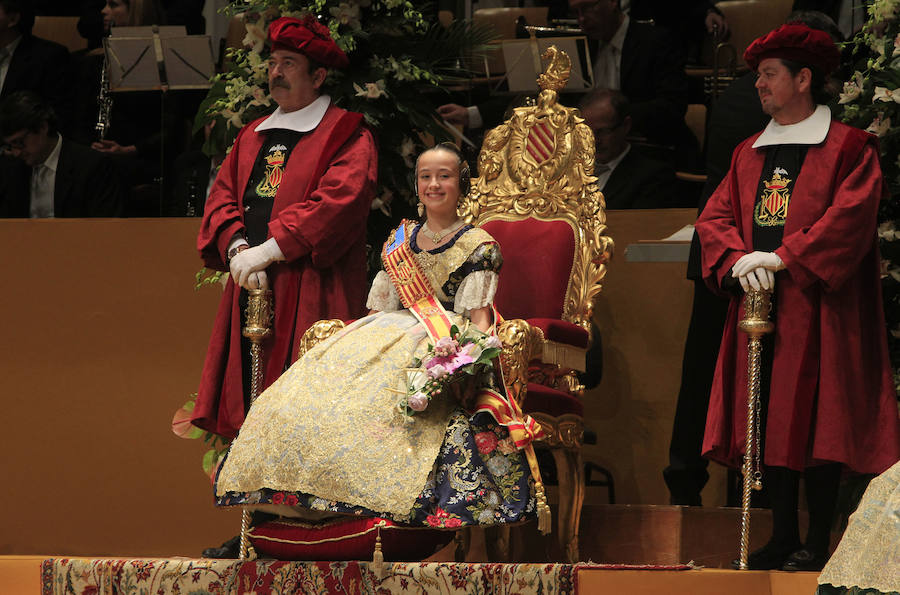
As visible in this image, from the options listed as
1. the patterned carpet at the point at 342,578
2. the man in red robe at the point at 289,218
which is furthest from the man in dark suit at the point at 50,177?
the patterned carpet at the point at 342,578

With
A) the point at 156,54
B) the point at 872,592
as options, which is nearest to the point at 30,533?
the point at 156,54

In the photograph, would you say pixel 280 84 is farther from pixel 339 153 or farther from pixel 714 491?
pixel 714 491

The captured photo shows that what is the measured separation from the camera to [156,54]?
5859 mm

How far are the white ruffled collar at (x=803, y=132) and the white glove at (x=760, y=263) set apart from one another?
1.31ft

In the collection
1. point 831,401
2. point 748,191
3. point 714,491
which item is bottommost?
point 714,491

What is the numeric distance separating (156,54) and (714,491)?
2.91m

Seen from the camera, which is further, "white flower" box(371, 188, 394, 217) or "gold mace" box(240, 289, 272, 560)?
"white flower" box(371, 188, 394, 217)

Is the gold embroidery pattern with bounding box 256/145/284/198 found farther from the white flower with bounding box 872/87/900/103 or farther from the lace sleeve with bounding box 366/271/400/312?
the white flower with bounding box 872/87/900/103

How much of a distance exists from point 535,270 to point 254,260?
99 centimetres

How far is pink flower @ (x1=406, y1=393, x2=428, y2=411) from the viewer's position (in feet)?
12.6

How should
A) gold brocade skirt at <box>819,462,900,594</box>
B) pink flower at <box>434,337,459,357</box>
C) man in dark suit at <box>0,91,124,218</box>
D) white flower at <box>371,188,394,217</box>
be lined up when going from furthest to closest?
man in dark suit at <box>0,91,124,218</box> → white flower at <box>371,188,394,217</box> → pink flower at <box>434,337,459,357</box> → gold brocade skirt at <box>819,462,900,594</box>

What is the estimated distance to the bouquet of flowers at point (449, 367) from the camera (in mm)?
3885

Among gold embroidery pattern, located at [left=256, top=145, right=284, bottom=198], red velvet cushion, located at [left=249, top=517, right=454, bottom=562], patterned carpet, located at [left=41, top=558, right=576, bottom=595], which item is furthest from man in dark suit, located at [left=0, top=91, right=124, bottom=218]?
red velvet cushion, located at [left=249, top=517, right=454, bottom=562]

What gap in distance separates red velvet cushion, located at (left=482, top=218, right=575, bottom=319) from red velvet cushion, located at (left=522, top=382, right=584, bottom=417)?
0.37 m
